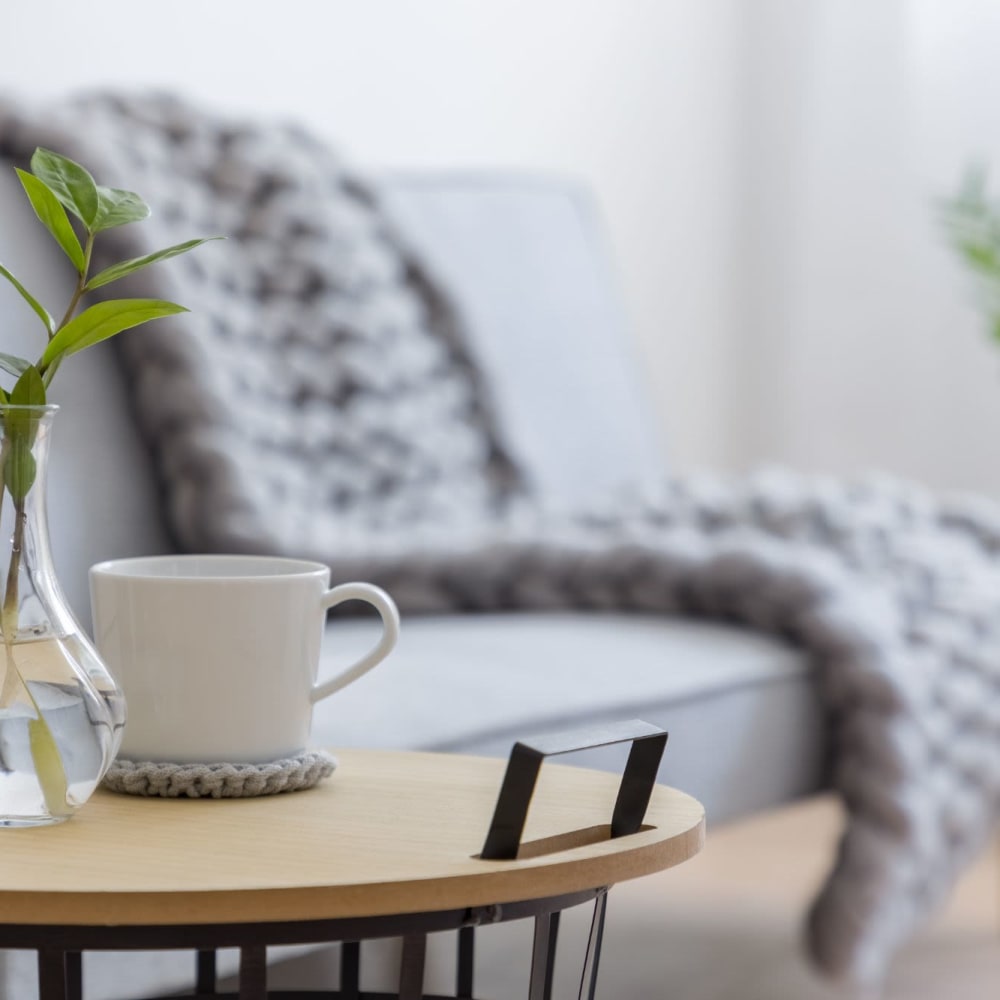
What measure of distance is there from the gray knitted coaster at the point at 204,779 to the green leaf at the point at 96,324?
17cm

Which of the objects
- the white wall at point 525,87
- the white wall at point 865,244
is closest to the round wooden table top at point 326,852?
the white wall at point 525,87

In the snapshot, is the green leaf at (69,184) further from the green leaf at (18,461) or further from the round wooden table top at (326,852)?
the round wooden table top at (326,852)

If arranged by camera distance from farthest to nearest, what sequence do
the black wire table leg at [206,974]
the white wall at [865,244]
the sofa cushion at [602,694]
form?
the white wall at [865,244] < the sofa cushion at [602,694] < the black wire table leg at [206,974]

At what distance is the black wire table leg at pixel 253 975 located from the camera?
0.54 metres

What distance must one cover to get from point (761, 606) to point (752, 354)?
5.05ft

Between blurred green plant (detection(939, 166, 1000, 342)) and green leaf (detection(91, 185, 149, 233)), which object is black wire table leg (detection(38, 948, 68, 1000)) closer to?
green leaf (detection(91, 185, 149, 233))

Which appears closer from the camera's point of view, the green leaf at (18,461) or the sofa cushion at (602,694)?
the green leaf at (18,461)

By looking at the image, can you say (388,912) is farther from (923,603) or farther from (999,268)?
(999,268)

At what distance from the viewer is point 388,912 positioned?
0.52 meters

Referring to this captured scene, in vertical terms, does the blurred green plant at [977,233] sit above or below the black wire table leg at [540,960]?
above

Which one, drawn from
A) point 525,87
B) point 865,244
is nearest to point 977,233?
point 865,244

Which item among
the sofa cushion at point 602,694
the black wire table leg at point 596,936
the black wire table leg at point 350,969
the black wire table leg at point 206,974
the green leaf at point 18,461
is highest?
the green leaf at point 18,461

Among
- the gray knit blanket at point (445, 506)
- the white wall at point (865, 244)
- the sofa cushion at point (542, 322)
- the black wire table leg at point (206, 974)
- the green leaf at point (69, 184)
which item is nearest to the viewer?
the green leaf at point (69, 184)

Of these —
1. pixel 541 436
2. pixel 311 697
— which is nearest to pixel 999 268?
pixel 541 436
